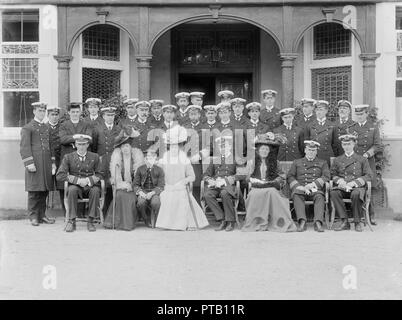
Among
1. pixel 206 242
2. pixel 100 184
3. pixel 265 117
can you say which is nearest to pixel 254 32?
pixel 265 117

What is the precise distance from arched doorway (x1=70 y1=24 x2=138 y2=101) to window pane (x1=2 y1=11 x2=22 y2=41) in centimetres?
107

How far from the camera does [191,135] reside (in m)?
11.0

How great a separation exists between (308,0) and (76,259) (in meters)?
6.63

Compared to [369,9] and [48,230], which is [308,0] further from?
[48,230]

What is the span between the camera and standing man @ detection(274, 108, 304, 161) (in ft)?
36.3

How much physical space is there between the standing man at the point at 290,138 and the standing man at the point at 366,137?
2.86 feet

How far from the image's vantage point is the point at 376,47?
39.9 feet

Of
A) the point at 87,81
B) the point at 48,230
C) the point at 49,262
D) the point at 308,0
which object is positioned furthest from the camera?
the point at 87,81

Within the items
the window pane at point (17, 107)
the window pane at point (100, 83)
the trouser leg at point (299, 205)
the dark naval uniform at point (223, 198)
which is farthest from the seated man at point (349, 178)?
the window pane at point (17, 107)

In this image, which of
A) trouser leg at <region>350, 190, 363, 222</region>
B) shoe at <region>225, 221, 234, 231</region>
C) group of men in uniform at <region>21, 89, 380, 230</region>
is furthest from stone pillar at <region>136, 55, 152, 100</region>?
trouser leg at <region>350, 190, 363, 222</region>

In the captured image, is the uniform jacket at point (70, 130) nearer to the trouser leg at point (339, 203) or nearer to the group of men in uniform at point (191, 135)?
the group of men in uniform at point (191, 135)

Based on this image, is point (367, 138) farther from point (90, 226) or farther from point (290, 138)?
point (90, 226)

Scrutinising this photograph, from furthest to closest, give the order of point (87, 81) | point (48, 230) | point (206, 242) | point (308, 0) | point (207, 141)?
1. point (87, 81)
2. point (308, 0)
3. point (207, 141)
4. point (48, 230)
5. point (206, 242)

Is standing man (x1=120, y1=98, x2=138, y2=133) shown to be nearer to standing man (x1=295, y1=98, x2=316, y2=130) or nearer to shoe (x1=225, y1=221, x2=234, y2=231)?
shoe (x1=225, y1=221, x2=234, y2=231)
